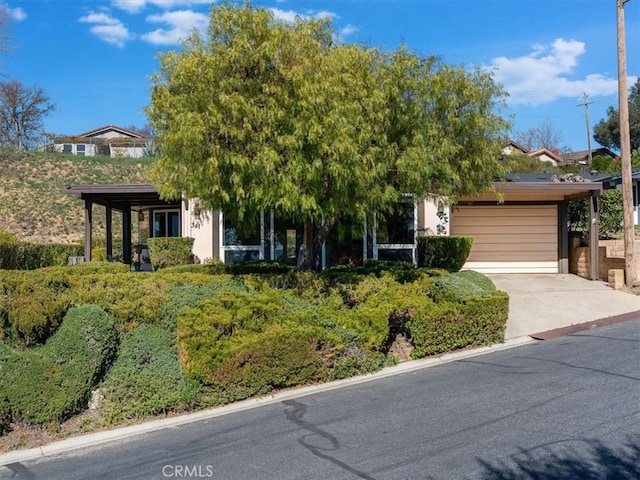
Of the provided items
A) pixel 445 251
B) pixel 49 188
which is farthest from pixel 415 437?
pixel 49 188

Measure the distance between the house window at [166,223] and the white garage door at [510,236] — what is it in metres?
9.87

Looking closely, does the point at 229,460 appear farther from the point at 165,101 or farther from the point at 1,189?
the point at 1,189

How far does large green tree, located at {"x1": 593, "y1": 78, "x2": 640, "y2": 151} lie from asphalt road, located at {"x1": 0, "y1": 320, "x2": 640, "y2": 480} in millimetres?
43921

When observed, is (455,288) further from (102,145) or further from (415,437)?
(102,145)

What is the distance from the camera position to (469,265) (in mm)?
18078

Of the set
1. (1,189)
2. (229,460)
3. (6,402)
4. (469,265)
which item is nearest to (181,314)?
(6,402)

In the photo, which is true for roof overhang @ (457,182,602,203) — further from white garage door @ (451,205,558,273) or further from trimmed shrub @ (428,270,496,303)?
trimmed shrub @ (428,270,496,303)

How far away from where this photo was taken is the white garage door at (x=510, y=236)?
17938 millimetres

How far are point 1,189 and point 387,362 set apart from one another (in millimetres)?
36913

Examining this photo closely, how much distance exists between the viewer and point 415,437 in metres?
5.24

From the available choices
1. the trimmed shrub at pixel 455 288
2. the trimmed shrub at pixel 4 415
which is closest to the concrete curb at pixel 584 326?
the trimmed shrub at pixel 455 288

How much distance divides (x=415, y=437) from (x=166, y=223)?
17411 mm

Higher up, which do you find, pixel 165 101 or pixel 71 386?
pixel 165 101

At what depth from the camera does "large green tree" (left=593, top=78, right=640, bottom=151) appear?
4469 centimetres
